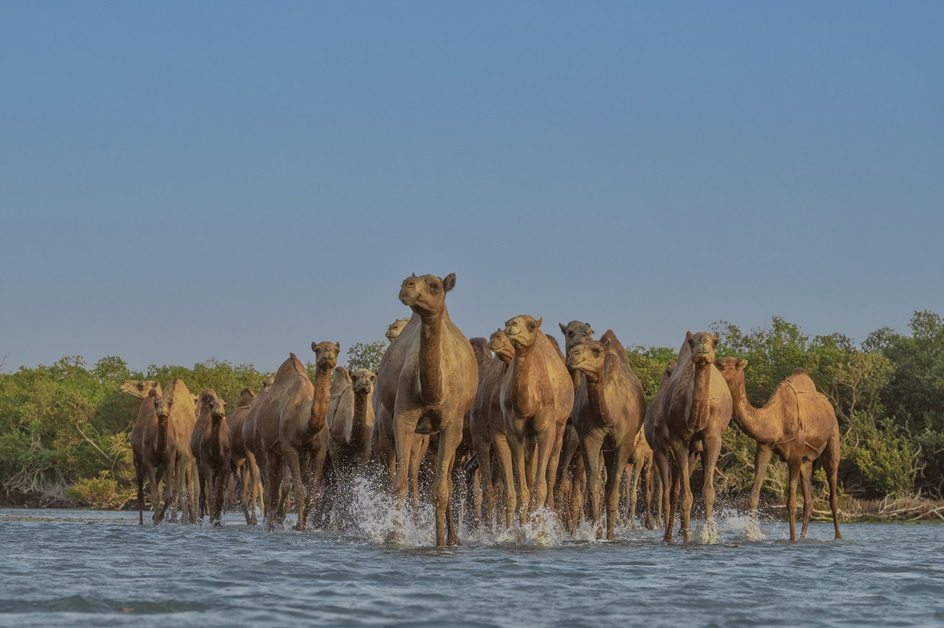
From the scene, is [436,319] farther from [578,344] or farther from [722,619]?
[722,619]

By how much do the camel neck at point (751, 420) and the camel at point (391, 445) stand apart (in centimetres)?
400

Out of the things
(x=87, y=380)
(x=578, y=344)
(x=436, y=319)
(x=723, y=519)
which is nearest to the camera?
(x=436, y=319)

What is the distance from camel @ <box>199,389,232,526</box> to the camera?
22469 millimetres

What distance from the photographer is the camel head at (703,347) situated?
13680mm

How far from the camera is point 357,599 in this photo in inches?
314

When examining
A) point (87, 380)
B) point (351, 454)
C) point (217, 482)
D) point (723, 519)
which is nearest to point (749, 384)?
point (723, 519)

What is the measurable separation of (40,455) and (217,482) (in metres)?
29.6

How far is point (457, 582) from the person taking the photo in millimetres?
8984

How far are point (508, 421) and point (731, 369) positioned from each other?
4.12 metres

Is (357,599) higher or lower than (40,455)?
lower

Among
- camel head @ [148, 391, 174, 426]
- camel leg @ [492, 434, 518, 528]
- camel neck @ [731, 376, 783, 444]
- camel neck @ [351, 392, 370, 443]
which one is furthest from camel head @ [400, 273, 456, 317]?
camel head @ [148, 391, 174, 426]

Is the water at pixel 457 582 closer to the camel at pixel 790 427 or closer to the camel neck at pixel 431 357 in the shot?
the camel neck at pixel 431 357

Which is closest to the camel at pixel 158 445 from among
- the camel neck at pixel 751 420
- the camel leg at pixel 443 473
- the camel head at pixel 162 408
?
the camel head at pixel 162 408

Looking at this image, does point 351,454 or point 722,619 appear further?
point 351,454
